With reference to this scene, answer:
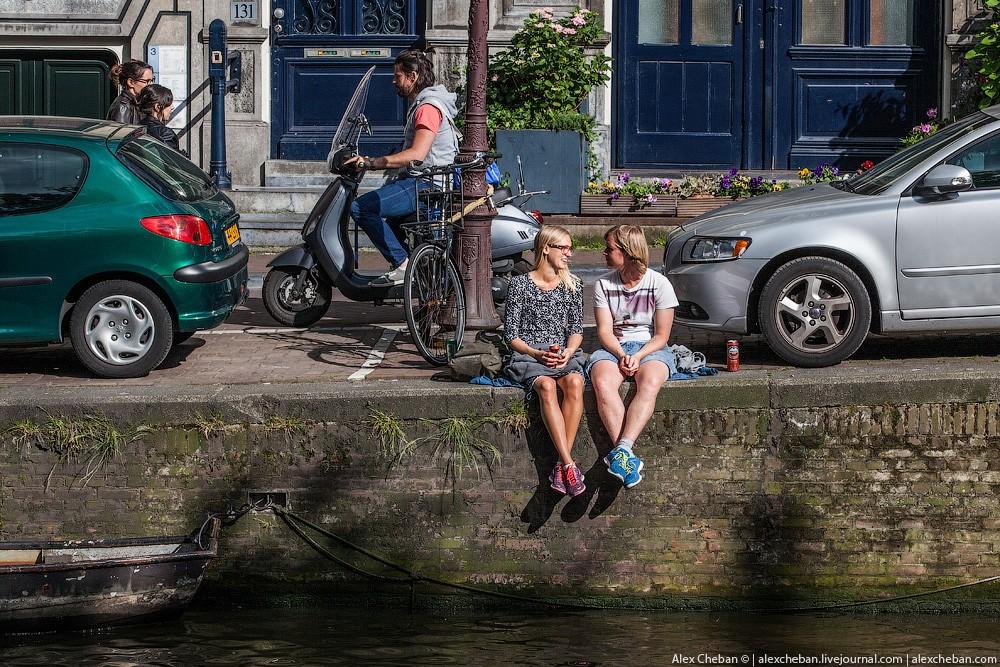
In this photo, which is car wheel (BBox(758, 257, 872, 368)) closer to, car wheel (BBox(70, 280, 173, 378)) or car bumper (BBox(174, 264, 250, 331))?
car bumper (BBox(174, 264, 250, 331))

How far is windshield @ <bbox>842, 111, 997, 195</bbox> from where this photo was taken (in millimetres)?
8438

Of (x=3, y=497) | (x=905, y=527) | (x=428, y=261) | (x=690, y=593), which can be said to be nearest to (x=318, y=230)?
(x=428, y=261)

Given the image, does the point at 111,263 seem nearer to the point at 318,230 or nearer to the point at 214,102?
the point at 318,230

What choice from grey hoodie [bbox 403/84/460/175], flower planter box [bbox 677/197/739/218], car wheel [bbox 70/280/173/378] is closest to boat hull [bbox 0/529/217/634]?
car wheel [bbox 70/280/173/378]

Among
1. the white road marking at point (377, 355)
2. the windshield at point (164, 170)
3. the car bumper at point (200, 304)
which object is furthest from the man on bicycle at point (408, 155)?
the car bumper at point (200, 304)

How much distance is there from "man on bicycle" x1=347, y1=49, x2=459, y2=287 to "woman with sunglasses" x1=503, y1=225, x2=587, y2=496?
69.8 inches

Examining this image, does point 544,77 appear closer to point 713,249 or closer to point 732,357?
point 713,249

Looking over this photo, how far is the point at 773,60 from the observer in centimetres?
1466

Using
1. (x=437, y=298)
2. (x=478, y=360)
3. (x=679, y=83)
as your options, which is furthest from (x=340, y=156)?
(x=679, y=83)

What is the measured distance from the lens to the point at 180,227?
27.5 feet

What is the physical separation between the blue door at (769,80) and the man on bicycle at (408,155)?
5.56 meters

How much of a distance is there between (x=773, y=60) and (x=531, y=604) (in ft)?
28.0

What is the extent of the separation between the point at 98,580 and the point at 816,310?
4193 millimetres

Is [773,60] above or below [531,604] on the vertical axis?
above
